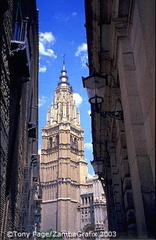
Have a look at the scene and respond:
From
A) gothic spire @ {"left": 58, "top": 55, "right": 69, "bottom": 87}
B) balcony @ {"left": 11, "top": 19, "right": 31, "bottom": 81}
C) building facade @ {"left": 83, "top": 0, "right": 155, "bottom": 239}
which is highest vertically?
gothic spire @ {"left": 58, "top": 55, "right": 69, "bottom": 87}

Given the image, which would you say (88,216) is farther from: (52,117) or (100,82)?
(100,82)

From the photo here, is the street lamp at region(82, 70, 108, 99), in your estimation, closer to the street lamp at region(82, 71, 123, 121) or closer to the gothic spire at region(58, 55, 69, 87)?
the street lamp at region(82, 71, 123, 121)

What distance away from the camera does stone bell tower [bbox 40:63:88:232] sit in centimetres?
6931

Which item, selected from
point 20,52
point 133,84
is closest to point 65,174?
point 20,52

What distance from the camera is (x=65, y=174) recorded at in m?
72.3

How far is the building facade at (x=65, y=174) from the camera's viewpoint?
227 ft

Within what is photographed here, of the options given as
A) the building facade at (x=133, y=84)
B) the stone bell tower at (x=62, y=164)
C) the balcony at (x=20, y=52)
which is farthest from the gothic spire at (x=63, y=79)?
the building facade at (x=133, y=84)

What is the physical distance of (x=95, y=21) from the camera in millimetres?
6531

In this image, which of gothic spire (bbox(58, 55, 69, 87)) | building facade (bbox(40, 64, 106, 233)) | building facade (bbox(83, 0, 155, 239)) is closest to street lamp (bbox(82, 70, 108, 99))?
building facade (bbox(83, 0, 155, 239))

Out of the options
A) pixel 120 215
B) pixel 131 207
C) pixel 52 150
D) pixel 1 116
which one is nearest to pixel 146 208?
pixel 131 207

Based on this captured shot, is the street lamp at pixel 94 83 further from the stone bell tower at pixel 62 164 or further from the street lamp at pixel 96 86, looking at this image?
the stone bell tower at pixel 62 164

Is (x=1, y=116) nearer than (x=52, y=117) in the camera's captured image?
Yes

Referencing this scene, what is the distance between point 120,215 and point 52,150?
6934 cm

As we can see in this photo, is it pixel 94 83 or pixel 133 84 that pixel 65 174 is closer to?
pixel 94 83
